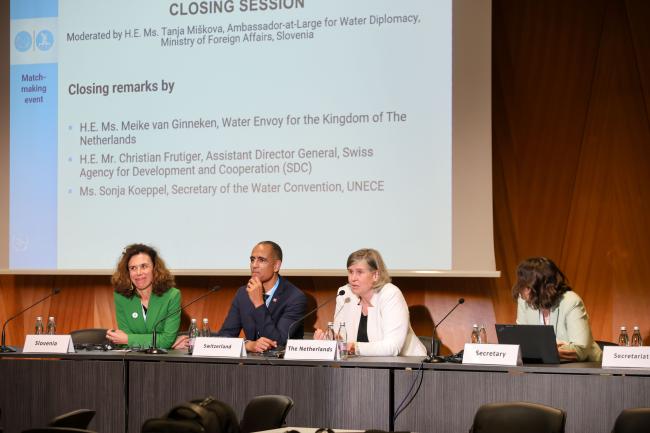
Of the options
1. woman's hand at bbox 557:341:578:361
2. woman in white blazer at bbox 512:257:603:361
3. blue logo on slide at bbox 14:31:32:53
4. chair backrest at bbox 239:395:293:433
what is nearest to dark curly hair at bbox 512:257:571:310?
woman in white blazer at bbox 512:257:603:361

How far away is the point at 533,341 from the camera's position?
3.81 metres

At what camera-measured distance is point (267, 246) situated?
4.86 metres

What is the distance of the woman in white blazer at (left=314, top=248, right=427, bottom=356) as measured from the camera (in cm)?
443

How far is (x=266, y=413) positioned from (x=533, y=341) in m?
1.26

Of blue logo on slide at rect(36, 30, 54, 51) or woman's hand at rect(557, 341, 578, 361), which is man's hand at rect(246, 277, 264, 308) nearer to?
woman's hand at rect(557, 341, 578, 361)

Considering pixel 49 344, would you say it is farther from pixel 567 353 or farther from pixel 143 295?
pixel 567 353

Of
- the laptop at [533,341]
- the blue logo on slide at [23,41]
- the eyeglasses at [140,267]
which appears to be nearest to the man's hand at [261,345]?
the eyeglasses at [140,267]

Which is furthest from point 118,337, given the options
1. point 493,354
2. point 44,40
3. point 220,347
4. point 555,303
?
point 44,40

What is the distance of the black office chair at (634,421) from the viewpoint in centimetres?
310

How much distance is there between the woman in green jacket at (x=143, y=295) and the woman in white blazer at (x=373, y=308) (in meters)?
0.95

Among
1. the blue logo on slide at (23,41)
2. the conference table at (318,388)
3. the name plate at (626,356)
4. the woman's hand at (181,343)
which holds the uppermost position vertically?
the blue logo on slide at (23,41)

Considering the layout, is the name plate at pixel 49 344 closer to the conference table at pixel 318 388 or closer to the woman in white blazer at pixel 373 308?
the conference table at pixel 318 388

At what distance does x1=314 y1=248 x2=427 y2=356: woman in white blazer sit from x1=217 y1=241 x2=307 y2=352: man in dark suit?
25cm

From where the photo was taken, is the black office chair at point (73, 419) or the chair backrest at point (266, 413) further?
the chair backrest at point (266, 413)
